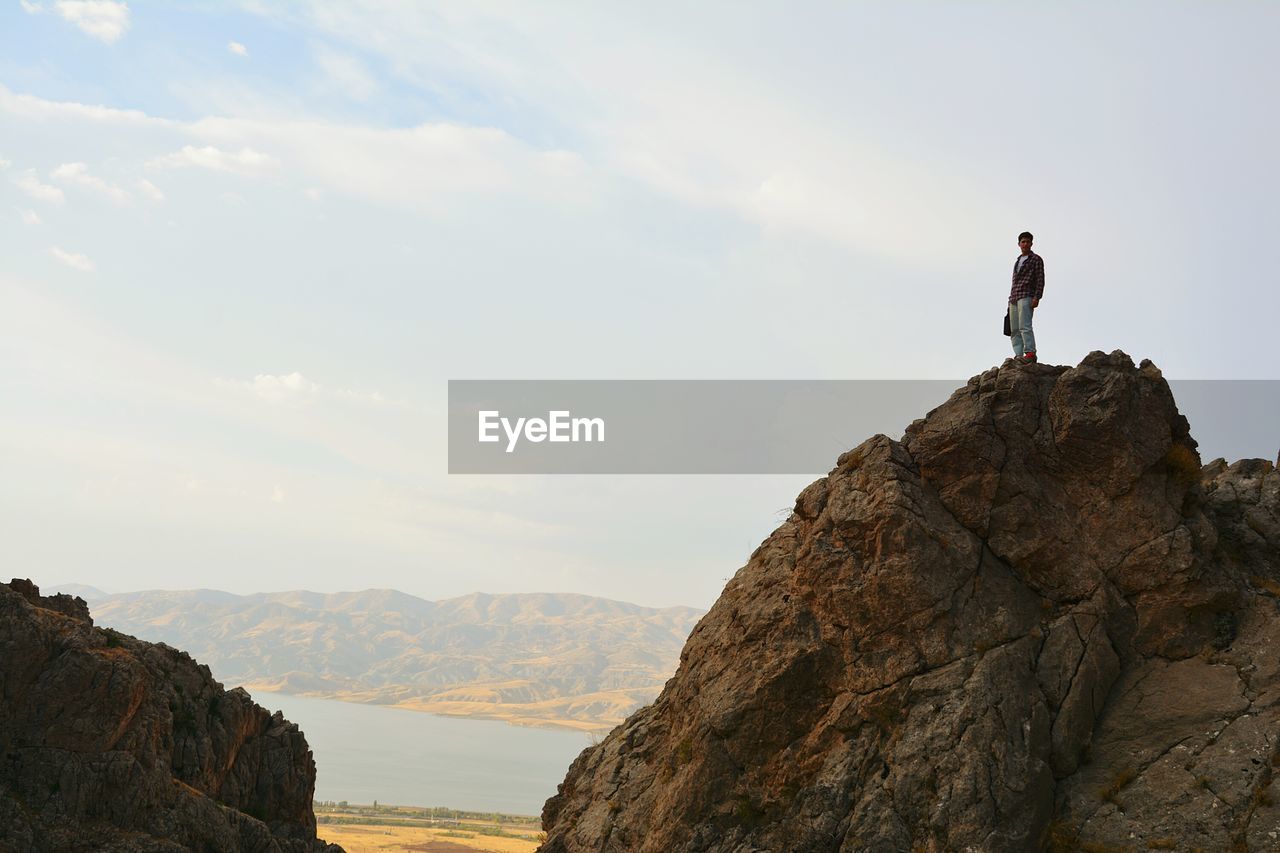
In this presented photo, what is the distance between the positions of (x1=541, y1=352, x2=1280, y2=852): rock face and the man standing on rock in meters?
1.20

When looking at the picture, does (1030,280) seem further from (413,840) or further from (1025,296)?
(413,840)

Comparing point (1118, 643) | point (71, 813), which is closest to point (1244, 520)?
point (1118, 643)

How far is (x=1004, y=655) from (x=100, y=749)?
87.5ft

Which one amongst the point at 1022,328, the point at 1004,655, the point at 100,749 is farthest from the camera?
the point at 100,749

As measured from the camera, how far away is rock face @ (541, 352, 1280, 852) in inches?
701

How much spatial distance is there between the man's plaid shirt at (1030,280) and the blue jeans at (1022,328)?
0.51ft

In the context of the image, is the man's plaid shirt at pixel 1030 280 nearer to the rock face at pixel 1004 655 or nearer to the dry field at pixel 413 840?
the rock face at pixel 1004 655

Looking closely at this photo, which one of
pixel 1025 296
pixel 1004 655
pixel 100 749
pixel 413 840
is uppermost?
pixel 1025 296

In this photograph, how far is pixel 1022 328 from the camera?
78.0 ft

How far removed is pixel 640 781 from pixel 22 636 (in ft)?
66.2

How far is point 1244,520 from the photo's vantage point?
874 inches

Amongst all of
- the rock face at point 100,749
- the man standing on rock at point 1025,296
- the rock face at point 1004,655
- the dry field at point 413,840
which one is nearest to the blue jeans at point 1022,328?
the man standing on rock at point 1025,296

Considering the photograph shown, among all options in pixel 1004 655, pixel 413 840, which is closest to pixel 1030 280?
pixel 1004 655

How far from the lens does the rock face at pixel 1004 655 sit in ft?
58.4
